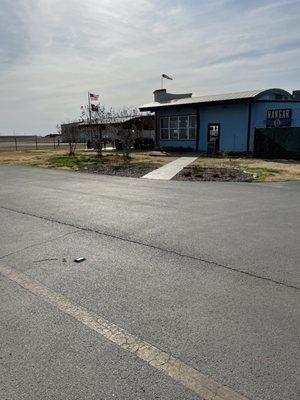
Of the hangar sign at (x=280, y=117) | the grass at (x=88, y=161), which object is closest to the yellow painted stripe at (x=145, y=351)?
the grass at (x=88, y=161)

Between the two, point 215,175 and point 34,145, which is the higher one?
point 215,175

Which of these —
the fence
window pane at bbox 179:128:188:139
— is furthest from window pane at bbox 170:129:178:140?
the fence

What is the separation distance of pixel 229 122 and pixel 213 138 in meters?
1.82

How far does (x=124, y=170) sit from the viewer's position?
17.3 meters

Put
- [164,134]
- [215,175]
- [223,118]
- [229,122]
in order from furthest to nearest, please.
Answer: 1. [164,134]
2. [223,118]
3. [229,122]
4. [215,175]

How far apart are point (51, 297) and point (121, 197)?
6396 mm

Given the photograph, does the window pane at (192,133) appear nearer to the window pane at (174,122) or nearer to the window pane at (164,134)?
the window pane at (174,122)

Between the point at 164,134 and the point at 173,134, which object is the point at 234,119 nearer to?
the point at 173,134

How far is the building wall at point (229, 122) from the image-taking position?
25109 mm

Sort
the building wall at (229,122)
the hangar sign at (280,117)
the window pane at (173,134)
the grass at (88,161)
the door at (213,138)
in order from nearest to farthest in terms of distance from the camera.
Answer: the grass at (88,161) → the hangar sign at (280,117) → the building wall at (229,122) → the door at (213,138) → the window pane at (173,134)

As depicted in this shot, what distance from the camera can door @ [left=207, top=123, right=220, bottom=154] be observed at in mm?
26250

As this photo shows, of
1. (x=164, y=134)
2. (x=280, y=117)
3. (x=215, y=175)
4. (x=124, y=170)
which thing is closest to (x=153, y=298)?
(x=215, y=175)

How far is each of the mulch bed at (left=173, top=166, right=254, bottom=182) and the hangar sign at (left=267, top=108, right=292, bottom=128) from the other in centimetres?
964

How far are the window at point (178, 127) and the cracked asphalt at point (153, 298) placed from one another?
21.0m
